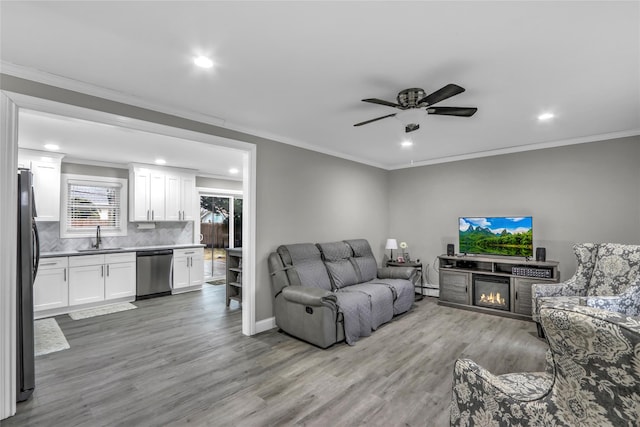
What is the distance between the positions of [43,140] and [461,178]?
657cm

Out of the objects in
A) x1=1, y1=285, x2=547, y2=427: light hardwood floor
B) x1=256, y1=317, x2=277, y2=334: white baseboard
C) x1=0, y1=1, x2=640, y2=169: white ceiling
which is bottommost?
x1=1, y1=285, x2=547, y2=427: light hardwood floor

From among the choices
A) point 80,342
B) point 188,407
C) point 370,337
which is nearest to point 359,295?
point 370,337

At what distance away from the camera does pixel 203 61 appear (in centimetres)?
227

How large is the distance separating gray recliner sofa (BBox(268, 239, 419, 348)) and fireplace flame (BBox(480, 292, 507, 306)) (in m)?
1.11

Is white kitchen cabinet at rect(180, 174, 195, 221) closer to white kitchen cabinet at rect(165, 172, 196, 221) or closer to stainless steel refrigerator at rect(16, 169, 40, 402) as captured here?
white kitchen cabinet at rect(165, 172, 196, 221)

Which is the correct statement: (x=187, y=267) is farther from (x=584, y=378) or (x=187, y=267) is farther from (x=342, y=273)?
(x=584, y=378)

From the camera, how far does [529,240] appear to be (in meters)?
4.61

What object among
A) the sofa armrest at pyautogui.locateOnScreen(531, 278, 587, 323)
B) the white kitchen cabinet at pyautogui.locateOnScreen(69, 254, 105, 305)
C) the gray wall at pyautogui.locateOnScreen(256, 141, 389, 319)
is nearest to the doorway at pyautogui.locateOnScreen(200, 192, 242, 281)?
the white kitchen cabinet at pyautogui.locateOnScreen(69, 254, 105, 305)

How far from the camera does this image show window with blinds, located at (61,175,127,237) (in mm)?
5320

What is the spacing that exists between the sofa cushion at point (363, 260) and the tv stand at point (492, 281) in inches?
47.2

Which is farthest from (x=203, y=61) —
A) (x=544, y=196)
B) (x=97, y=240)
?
(x=544, y=196)

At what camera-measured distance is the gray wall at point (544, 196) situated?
4070 mm

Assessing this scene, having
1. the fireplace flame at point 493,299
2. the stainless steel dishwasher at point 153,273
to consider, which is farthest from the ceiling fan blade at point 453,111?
the stainless steel dishwasher at point 153,273

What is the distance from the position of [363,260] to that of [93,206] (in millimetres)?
5075
